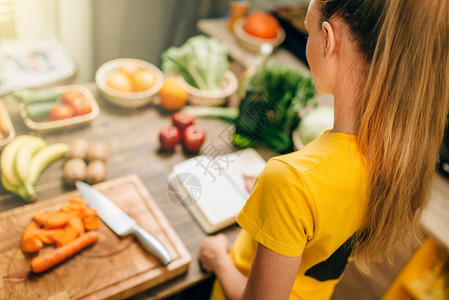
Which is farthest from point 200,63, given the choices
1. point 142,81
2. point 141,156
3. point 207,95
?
point 141,156

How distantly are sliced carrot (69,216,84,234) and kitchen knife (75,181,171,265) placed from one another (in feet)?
0.17

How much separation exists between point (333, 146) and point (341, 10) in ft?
0.67

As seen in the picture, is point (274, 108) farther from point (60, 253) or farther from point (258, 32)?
point (60, 253)

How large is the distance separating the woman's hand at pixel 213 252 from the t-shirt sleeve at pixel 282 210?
27 cm

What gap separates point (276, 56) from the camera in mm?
1673

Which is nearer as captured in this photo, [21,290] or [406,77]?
[406,77]

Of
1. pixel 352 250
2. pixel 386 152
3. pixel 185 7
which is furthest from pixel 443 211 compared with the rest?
pixel 185 7

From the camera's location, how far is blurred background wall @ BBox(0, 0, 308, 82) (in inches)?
62.2

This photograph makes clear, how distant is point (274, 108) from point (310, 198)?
0.73 meters

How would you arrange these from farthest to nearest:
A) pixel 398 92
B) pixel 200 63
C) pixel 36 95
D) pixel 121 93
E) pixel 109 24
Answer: pixel 109 24, pixel 200 63, pixel 121 93, pixel 36 95, pixel 398 92

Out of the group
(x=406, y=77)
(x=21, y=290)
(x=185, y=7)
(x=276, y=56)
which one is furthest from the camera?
(x=185, y=7)

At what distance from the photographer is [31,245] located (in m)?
0.80

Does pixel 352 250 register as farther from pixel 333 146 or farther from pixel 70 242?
pixel 70 242

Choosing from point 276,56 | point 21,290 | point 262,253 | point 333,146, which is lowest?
point 21,290
